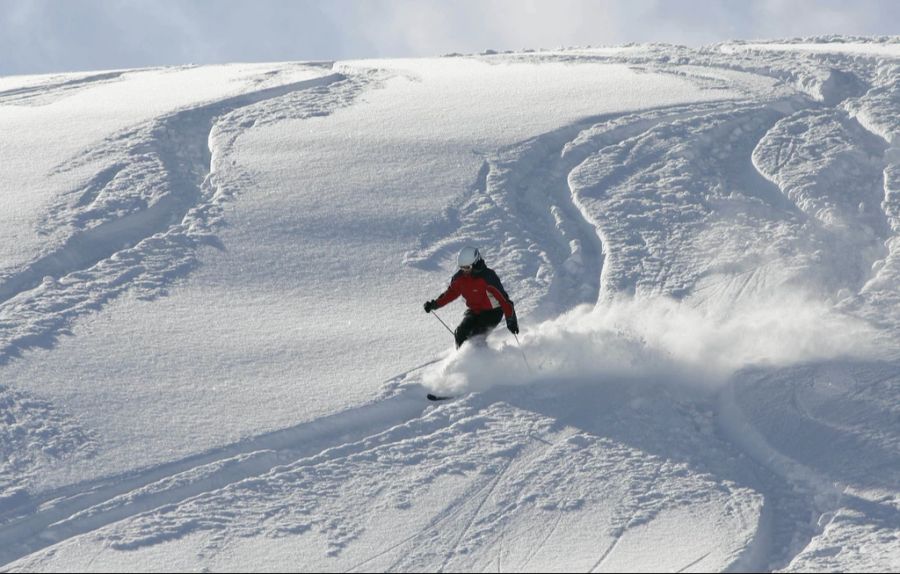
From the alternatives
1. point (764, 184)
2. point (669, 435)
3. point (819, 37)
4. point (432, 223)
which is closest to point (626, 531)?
point (669, 435)

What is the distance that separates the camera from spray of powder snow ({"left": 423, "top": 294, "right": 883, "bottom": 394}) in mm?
10070

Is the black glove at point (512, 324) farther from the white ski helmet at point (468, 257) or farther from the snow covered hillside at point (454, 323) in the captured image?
the white ski helmet at point (468, 257)

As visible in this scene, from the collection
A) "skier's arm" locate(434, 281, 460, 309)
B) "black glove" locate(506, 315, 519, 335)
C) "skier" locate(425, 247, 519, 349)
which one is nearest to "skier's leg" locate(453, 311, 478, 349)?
"skier" locate(425, 247, 519, 349)

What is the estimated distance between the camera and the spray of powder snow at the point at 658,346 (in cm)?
1007

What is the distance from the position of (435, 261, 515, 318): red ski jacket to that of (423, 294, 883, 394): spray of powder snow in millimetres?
385

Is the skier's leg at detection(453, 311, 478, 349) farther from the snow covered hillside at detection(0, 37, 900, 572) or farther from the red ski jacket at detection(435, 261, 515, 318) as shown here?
the snow covered hillside at detection(0, 37, 900, 572)

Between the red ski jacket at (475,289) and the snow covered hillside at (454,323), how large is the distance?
357 millimetres

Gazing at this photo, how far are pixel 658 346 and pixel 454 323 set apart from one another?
6.78 feet

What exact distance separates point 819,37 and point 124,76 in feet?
45.9

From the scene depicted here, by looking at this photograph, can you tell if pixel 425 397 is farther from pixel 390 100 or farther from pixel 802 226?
pixel 390 100

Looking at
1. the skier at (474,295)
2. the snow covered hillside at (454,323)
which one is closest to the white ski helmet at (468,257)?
the skier at (474,295)

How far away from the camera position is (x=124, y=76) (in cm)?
2228

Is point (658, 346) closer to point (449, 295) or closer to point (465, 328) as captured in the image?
point (465, 328)

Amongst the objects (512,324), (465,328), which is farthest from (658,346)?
(465,328)
